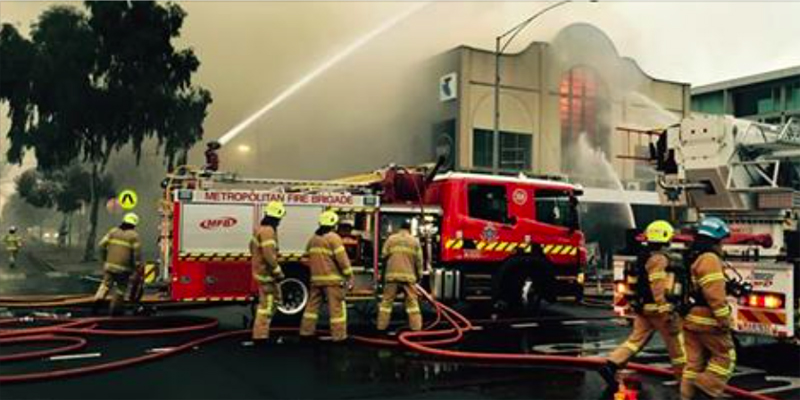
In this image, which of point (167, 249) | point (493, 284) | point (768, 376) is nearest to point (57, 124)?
point (167, 249)

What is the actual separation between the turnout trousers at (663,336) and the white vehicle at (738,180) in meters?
1.78

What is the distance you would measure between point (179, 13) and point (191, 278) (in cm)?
1386

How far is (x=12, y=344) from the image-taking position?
779cm

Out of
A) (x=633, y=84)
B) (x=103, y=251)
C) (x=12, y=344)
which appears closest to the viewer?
(x=12, y=344)

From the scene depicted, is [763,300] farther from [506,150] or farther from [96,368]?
[506,150]

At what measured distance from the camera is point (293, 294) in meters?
9.65

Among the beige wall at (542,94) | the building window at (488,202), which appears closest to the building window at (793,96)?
the beige wall at (542,94)

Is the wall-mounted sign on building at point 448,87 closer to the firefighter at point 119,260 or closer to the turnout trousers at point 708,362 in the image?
the firefighter at point 119,260

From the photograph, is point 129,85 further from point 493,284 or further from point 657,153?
point 657,153

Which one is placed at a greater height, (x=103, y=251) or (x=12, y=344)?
(x=103, y=251)

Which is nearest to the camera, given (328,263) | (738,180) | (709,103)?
(328,263)

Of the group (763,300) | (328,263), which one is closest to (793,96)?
(763,300)

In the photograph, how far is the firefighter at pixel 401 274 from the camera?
9.04m

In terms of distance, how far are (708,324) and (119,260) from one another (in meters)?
7.95
